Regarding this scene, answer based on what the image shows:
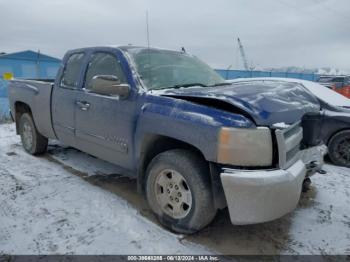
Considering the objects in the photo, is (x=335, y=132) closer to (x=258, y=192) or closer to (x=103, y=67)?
(x=258, y=192)

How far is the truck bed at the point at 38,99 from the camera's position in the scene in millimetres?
4582

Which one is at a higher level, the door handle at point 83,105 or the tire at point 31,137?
the door handle at point 83,105

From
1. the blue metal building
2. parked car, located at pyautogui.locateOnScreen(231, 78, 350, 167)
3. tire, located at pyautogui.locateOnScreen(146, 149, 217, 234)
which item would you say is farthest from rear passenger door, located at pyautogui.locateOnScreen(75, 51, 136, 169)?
the blue metal building

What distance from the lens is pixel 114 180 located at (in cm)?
424

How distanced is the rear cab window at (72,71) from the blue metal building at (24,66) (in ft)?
21.9

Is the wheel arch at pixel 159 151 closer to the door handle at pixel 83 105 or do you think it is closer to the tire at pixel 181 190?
the tire at pixel 181 190

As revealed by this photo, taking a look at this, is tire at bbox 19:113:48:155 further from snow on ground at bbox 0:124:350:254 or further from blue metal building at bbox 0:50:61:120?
blue metal building at bbox 0:50:61:120

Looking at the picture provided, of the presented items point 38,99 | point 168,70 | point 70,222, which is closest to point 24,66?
point 38,99

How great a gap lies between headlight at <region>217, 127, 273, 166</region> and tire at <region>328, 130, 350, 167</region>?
352 cm

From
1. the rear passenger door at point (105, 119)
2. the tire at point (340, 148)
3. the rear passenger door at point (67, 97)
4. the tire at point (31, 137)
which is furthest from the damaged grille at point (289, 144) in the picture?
the tire at point (31, 137)

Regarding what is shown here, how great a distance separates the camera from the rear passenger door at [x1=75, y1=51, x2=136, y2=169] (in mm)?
3262

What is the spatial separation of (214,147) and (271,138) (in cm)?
46

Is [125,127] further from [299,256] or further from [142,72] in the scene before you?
[299,256]

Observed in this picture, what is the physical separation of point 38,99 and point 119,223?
2760mm
